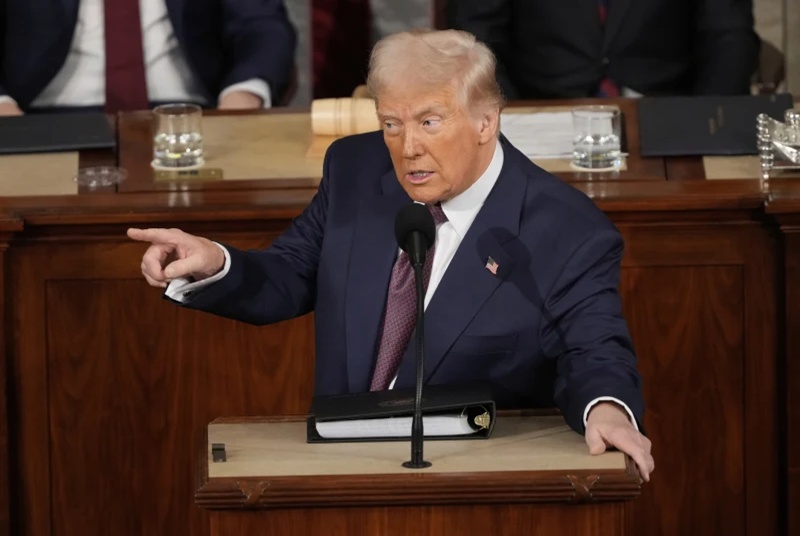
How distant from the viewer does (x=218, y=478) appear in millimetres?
2109

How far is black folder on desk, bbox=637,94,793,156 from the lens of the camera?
3.60 metres

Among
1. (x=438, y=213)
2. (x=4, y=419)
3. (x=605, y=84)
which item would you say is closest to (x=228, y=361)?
(x=4, y=419)

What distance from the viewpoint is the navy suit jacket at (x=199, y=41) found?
4.40m

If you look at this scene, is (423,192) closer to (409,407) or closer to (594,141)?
(409,407)

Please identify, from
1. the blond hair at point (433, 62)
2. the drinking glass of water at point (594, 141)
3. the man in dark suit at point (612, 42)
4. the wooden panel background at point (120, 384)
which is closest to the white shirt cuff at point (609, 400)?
the blond hair at point (433, 62)

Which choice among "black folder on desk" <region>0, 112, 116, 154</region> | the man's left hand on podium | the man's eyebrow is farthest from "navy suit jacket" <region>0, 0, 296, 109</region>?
the man's left hand on podium

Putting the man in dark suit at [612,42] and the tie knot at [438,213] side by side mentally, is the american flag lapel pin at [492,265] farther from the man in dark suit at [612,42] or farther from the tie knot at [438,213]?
the man in dark suit at [612,42]

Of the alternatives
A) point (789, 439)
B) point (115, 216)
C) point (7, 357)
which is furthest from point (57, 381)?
point (789, 439)

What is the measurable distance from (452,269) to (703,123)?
1.32m

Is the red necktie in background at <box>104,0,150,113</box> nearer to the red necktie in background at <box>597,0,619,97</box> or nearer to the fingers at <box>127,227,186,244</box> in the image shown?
the red necktie in background at <box>597,0,619,97</box>

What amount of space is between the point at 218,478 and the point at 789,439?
1502 mm

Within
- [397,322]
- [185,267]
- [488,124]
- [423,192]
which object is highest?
[488,124]

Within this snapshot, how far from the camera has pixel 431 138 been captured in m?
2.44

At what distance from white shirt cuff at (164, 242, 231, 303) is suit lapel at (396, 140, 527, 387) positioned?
31cm
